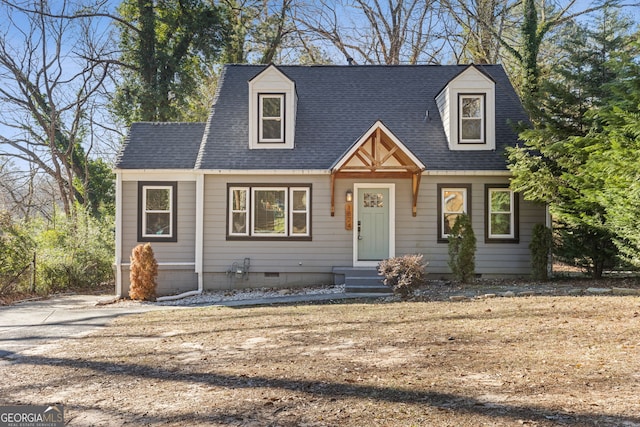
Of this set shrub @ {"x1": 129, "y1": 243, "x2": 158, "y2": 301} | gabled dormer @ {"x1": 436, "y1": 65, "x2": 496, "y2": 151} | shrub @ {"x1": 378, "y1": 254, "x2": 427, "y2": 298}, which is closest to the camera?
shrub @ {"x1": 378, "y1": 254, "x2": 427, "y2": 298}

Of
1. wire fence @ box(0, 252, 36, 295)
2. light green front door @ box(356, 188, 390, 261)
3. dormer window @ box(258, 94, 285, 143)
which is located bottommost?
wire fence @ box(0, 252, 36, 295)

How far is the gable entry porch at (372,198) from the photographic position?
12547 mm

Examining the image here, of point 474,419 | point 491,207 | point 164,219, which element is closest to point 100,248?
point 164,219

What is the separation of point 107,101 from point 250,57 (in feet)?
22.5

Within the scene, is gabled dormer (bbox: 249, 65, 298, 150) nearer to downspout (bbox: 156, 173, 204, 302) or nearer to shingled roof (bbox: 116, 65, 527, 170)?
shingled roof (bbox: 116, 65, 527, 170)

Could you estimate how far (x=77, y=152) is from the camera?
72.9 feet

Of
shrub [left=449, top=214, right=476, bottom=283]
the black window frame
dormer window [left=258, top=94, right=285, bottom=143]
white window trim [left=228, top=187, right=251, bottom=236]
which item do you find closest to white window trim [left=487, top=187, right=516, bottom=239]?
shrub [left=449, top=214, right=476, bottom=283]

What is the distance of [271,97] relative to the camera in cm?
1381

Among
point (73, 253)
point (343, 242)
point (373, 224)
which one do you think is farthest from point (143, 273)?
point (373, 224)

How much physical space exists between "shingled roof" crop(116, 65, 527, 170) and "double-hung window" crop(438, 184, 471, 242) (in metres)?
0.58

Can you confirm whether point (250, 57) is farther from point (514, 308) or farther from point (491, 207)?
point (514, 308)

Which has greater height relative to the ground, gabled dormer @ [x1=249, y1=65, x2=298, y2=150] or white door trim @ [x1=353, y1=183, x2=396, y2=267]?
gabled dormer @ [x1=249, y1=65, x2=298, y2=150]

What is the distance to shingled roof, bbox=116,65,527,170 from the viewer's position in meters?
13.4

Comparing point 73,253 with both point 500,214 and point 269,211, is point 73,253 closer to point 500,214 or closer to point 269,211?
point 269,211
